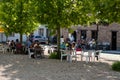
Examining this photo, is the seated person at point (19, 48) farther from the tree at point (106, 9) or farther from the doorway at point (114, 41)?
the doorway at point (114, 41)

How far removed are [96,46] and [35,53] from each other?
61.5 ft

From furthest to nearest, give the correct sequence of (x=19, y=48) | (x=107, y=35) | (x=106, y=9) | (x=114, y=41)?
(x=107, y=35)
(x=114, y=41)
(x=19, y=48)
(x=106, y=9)

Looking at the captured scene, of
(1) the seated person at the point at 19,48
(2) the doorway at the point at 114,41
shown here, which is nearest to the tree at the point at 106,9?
(1) the seated person at the point at 19,48

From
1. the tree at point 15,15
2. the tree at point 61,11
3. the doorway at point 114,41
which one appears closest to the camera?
the tree at point 61,11

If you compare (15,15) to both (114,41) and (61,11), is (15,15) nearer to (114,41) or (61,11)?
(61,11)

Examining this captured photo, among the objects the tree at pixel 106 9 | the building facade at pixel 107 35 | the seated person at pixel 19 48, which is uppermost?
the tree at pixel 106 9

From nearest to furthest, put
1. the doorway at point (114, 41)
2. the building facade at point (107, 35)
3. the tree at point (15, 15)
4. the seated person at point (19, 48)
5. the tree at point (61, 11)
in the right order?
the tree at point (61, 11)
the seated person at point (19, 48)
the tree at point (15, 15)
the building facade at point (107, 35)
the doorway at point (114, 41)

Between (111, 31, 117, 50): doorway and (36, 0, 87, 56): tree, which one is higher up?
(36, 0, 87, 56): tree

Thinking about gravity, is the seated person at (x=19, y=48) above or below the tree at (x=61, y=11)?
below

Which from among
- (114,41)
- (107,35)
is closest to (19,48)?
(114,41)

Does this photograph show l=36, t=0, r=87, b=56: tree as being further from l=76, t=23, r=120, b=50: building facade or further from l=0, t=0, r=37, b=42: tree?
l=76, t=23, r=120, b=50: building facade

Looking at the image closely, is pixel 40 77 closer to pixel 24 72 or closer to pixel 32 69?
pixel 24 72

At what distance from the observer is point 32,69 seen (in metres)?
17.7

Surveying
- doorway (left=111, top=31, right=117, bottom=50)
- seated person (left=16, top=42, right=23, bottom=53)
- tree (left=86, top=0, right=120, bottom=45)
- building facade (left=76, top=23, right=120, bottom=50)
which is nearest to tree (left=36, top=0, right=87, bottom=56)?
tree (left=86, top=0, right=120, bottom=45)
